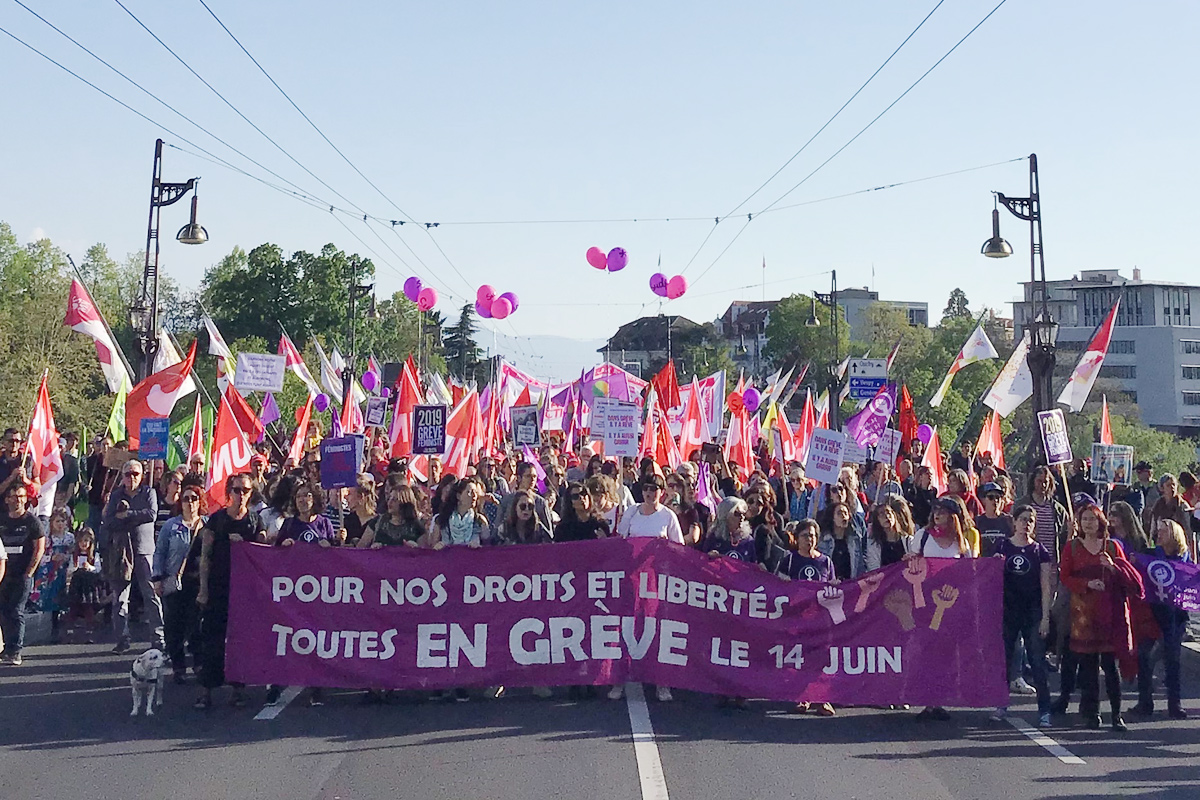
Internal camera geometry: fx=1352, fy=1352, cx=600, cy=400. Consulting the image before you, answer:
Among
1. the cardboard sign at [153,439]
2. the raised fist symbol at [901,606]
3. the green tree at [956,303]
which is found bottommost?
the raised fist symbol at [901,606]

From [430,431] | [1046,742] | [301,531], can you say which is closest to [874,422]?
[430,431]

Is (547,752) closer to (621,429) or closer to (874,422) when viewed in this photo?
(621,429)

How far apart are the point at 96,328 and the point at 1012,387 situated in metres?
13.4

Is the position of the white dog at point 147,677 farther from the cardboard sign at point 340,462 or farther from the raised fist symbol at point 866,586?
the raised fist symbol at point 866,586

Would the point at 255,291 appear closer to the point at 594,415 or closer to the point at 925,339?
the point at 925,339

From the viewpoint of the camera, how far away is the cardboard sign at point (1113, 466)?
54.6 ft

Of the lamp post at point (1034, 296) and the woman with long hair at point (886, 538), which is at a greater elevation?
the lamp post at point (1034, 296)

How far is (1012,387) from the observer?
21141mm

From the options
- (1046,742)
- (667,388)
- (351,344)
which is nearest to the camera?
(1046,742)

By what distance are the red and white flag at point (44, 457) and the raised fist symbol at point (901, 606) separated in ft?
28.6

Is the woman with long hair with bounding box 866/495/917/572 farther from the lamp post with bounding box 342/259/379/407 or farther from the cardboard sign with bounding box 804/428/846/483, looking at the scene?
the lamp post with bounding box 342/259/379/407

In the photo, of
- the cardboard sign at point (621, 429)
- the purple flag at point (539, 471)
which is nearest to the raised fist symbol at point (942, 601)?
the cardboard sign at point (621, 429)

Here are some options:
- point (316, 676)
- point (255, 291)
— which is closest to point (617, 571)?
point (316, 676)

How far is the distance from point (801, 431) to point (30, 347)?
124ft
